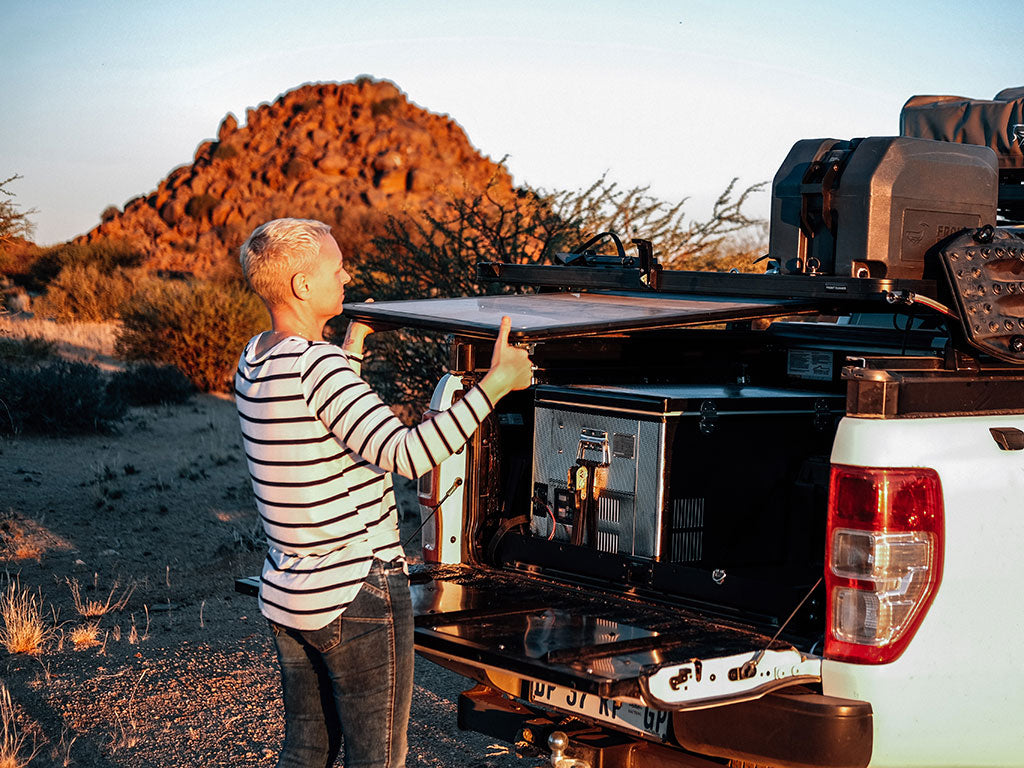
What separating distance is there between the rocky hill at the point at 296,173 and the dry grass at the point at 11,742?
4277cm

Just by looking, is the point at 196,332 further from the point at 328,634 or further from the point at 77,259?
the point at 328,634

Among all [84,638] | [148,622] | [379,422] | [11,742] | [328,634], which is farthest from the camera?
[148,622]

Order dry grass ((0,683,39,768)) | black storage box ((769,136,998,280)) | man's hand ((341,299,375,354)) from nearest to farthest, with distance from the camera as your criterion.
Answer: black storage box ((769,136,998,280)), man's hand ((341,299,375,354)), dry grass ((0,683,39,768))

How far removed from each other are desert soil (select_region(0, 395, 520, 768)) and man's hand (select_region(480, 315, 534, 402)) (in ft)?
7.75

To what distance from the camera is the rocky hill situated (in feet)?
169

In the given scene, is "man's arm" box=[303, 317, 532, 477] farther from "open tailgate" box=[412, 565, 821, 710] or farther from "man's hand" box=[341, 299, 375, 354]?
"man's hand" box=[341, 299, 375, 354]

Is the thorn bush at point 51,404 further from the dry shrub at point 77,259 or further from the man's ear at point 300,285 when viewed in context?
the dry shrub at point 77,259

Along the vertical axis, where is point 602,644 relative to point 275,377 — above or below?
below

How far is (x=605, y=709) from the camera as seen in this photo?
355cm

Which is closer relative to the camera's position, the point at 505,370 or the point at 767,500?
the point at 505,370

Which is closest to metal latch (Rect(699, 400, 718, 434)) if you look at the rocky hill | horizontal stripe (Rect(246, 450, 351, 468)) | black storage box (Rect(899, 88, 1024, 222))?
horizontal stripe (Rect(246, 450, 351, 468))

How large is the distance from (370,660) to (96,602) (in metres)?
4.96

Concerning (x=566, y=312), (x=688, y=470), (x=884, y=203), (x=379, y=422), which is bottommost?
(x=688, y=470)

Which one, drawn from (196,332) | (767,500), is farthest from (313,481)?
(196,332)
